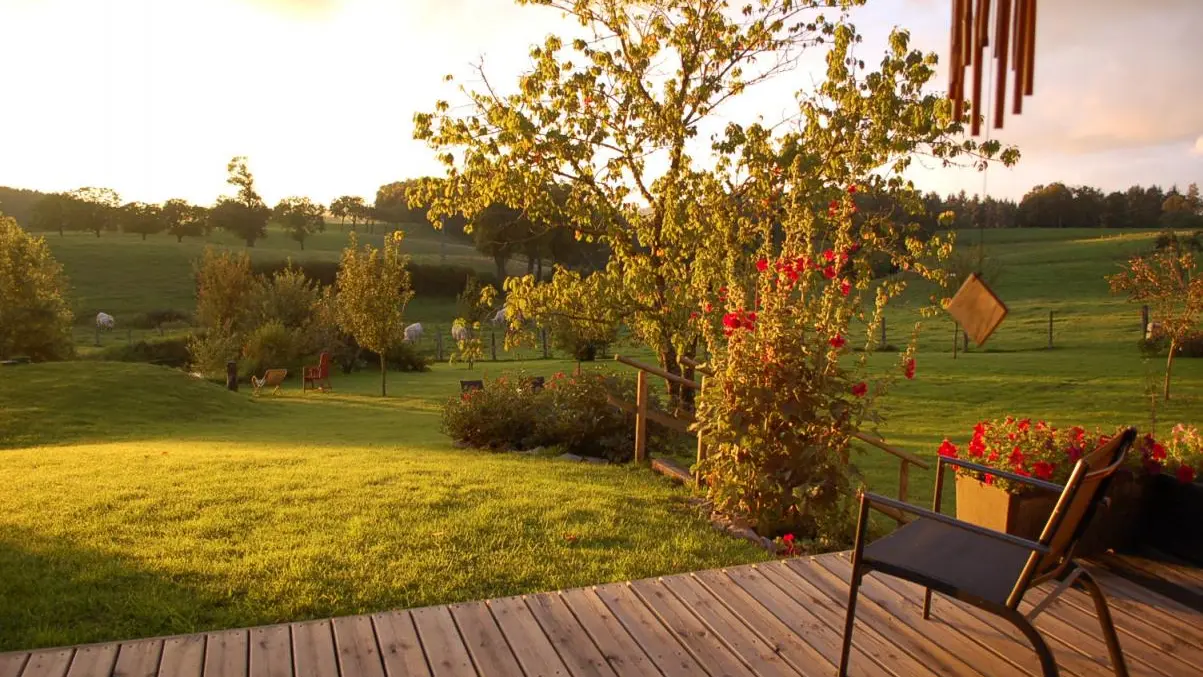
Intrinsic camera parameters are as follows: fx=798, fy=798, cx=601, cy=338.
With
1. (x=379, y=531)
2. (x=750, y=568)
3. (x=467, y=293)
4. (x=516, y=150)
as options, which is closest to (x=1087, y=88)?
(x=750, y=568)

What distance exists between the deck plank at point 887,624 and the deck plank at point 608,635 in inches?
37.8

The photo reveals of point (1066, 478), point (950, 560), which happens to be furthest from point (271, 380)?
point (950, 560)

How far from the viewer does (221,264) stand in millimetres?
32000

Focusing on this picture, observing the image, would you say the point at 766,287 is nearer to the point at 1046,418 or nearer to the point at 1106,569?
the point at 1106,569

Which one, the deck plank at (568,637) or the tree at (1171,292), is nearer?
the deck plank at (568,637)

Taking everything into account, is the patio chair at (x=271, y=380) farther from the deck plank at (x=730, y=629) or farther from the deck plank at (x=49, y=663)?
the deck plank at (x=730, y=629)

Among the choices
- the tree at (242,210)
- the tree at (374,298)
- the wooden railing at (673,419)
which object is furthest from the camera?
the tree at (242,210)

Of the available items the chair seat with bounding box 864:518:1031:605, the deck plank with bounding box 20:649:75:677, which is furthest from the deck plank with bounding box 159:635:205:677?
the chair seat with bounding box 864:518:1031:605

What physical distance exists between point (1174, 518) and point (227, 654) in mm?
4592

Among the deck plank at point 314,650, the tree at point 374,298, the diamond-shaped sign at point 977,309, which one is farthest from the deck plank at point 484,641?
the tree at point 374,298

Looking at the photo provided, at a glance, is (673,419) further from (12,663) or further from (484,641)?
(12,663)

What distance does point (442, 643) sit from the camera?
311 centimetres

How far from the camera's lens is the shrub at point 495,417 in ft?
33.9

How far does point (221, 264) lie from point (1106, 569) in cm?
3340
